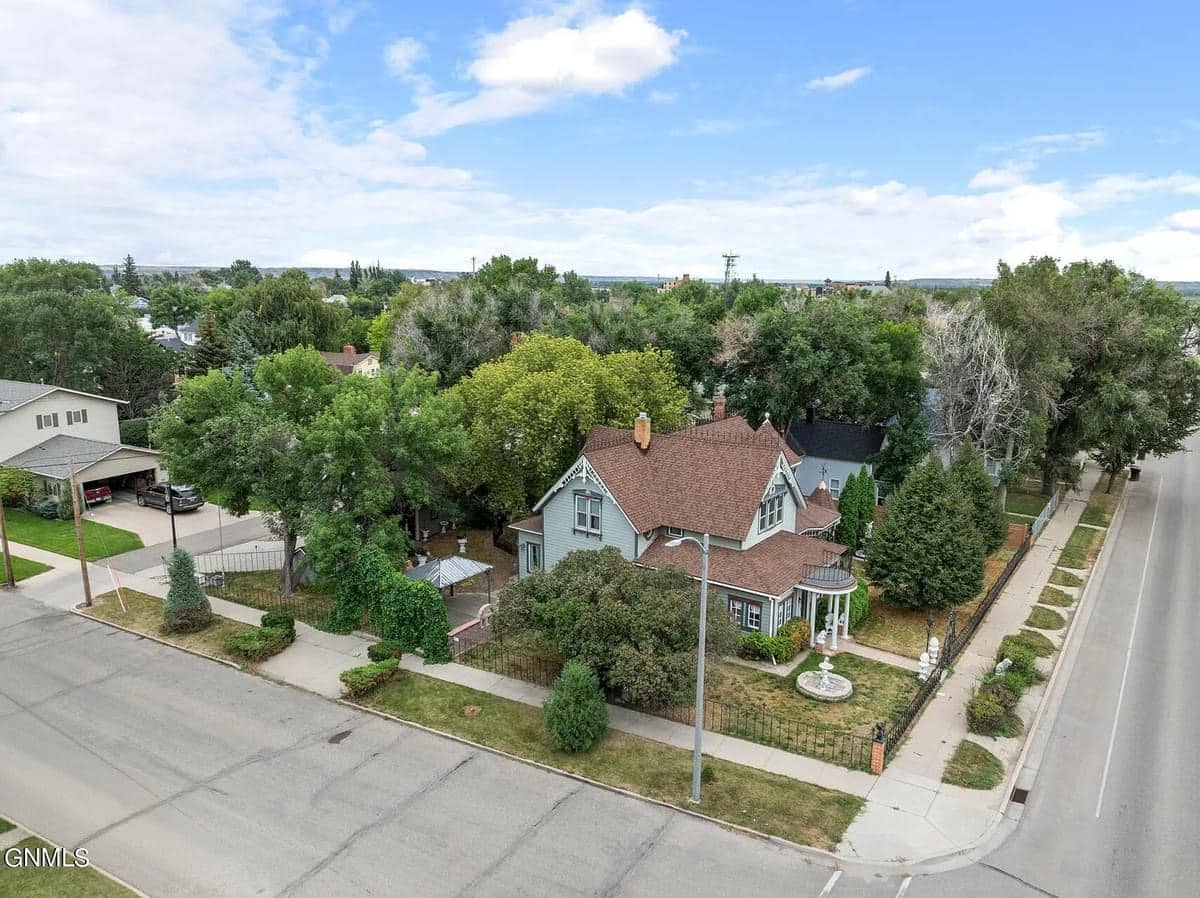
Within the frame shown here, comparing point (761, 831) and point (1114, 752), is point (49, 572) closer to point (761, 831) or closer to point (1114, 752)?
point (761, 831)

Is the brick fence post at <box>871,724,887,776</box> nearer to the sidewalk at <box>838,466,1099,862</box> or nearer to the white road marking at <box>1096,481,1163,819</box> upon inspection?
the sidewalk at <box>838,466,1099,862</box>

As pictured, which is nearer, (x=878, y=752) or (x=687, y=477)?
(x=878, y=752)

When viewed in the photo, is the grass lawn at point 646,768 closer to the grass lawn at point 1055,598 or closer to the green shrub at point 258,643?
the green shrub at point 258,643

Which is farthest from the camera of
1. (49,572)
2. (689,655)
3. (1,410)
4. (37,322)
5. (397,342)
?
(37,322)

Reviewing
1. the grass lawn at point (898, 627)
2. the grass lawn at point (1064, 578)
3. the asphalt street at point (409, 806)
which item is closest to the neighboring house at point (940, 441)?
the grass lawn at point (1064, 578)

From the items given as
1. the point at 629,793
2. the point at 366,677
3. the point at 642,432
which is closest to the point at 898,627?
the point at 642,432

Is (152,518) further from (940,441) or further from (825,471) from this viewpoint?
(940,441)

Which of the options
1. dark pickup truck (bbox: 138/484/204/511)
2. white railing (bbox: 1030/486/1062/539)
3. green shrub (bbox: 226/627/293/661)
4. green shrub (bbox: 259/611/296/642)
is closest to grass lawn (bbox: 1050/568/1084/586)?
white railing (bbox: 1030/486/1062/539)

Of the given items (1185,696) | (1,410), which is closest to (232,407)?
(1,410)
